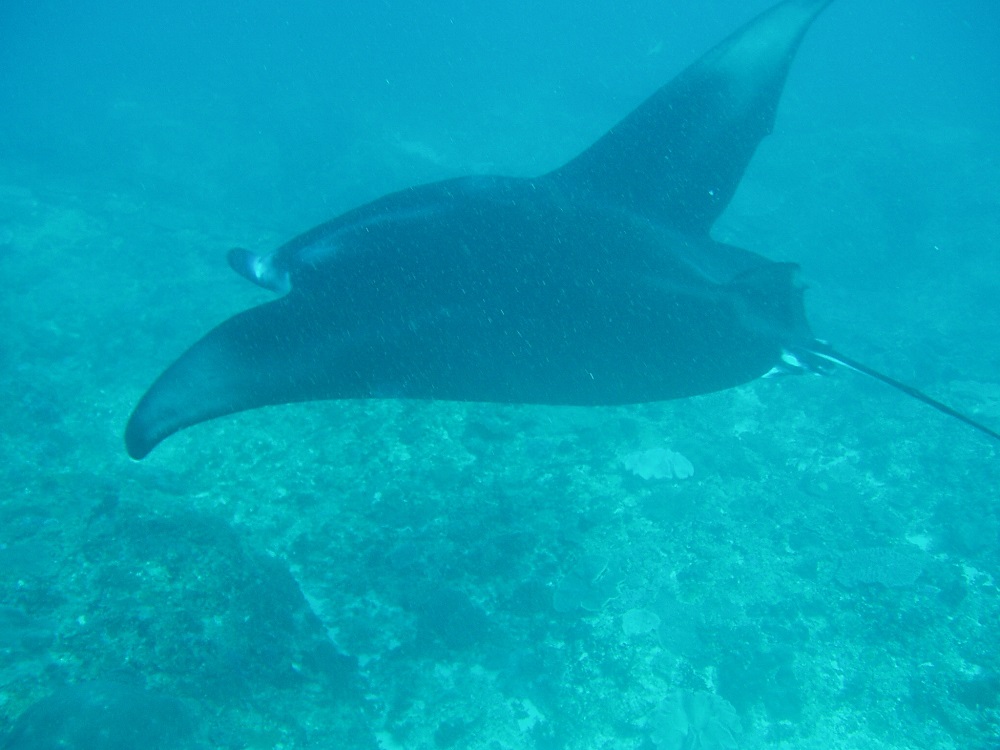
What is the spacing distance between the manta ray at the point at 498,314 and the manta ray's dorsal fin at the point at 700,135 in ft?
0.93

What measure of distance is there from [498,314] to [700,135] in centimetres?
270

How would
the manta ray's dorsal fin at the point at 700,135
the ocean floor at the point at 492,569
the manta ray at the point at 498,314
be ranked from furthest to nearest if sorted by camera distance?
the manta ray's dorsal fin at the point at 700,135 → the ocean floor at the point at 492,569 → the manta ray at the point at 498,314

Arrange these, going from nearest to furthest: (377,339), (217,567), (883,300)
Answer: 1. (377,339)
2. (217,567)
3. (883,300)

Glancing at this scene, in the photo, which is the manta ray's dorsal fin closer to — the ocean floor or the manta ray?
the manta ray

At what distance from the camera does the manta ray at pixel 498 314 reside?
9.57 ft

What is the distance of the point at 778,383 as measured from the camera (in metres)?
8.67

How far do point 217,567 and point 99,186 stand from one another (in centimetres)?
1792

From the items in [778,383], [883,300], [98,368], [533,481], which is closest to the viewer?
[533,481]

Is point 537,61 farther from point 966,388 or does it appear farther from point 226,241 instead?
point 966,388

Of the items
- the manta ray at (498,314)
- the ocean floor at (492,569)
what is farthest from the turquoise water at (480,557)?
the manta ray at (498,314)

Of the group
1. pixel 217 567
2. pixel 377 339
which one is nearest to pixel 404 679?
pixel 217 567

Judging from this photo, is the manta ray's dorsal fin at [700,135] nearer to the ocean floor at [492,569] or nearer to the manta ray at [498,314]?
the manta ray at [498,314]

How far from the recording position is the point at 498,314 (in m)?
3.42

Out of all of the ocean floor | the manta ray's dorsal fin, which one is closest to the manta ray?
the manta ray's dorsal fin
